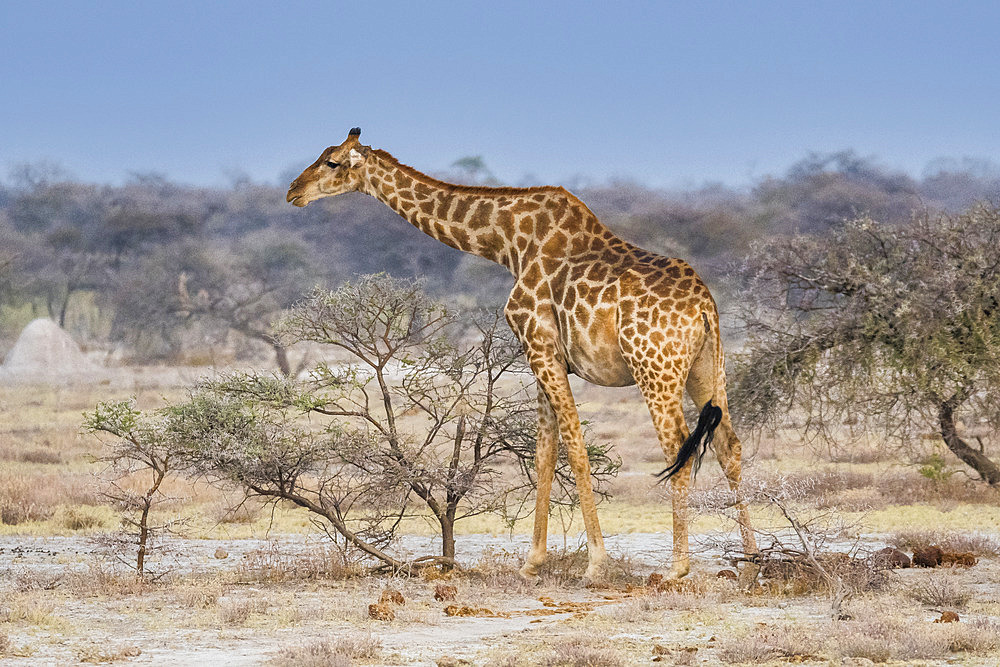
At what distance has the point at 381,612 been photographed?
920cm

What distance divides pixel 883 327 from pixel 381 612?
7.47 metres

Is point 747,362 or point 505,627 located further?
point 747,362

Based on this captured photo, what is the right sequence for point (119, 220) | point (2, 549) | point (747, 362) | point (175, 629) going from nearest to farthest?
1. point (175, 629)
2. point (2, 549)
3. point (747, 362)
4. point (119, 220)

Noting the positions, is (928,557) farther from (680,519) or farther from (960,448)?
(960,448)

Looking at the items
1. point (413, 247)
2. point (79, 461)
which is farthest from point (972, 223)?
point (413, 247)

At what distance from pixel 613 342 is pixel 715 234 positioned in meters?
36.6

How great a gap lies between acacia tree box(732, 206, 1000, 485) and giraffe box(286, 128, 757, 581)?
172 inches

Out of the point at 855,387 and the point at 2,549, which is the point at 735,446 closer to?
the point at 855,387

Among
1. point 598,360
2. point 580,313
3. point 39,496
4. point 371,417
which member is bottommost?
point 39,496

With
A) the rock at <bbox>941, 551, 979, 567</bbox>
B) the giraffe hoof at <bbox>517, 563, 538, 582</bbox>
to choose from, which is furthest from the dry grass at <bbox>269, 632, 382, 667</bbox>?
the rock at <bbox>941, 551, 979, 567</bbox>

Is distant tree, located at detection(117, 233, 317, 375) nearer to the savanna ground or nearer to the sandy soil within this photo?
the savanna ground

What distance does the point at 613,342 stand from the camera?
10422 mm

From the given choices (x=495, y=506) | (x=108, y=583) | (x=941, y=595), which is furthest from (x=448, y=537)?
(x=941, y=595)

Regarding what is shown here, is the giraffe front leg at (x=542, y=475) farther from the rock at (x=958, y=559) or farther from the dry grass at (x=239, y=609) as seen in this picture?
the rock at (x=958, y=559)
